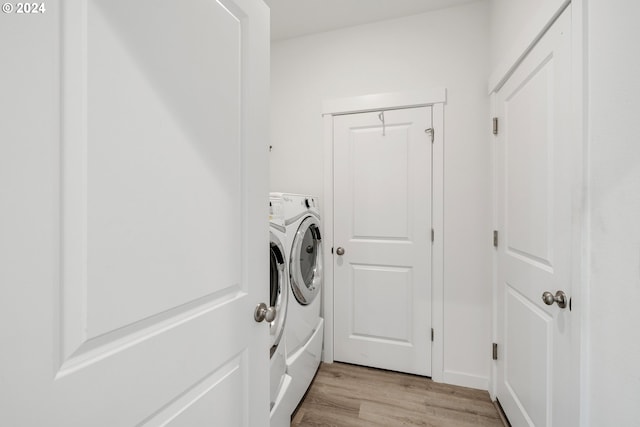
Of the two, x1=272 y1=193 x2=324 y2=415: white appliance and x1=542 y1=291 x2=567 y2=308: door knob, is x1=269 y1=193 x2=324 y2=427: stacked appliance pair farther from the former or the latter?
x1=542 y1=291 x2=567 y2=308: door knob

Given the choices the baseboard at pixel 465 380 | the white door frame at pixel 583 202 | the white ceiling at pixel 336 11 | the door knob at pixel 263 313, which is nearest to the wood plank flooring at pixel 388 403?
the baseboard at pixel 465 380

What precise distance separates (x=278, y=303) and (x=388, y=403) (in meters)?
1.04

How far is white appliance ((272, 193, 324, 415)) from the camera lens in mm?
1642

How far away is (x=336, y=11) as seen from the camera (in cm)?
213

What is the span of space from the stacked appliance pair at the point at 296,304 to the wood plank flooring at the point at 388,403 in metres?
0.13

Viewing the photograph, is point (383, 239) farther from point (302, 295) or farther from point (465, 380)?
point (465, 380)

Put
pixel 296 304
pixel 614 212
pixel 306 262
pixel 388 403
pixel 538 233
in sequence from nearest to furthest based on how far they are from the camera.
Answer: pixel 614 212 < pixel 538 233 < pixel 296 304 < pixel 388 403 < pixel 306 262

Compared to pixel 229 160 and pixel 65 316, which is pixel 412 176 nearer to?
pixel 229 160

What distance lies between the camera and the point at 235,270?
2.68 ft

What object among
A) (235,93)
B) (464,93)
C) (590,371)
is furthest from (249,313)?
(464,93)

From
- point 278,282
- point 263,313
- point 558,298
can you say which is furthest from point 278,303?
point 558,298

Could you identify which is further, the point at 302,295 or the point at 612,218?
the point at 302,295

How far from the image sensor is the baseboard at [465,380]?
1993 mm

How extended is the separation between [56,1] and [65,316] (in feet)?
1.52
